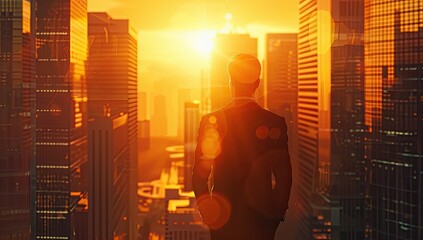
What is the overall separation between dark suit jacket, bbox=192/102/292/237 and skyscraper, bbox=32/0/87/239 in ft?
72.4

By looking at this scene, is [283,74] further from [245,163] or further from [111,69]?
[245,163]

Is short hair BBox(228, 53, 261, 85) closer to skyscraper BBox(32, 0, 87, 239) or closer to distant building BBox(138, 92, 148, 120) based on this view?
distant building BBox(138, 92, 148, 120)

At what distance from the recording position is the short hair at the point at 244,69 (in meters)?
2.04

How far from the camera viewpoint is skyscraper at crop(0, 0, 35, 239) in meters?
18.0

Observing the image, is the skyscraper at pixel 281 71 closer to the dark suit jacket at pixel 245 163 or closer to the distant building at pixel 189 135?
the distant building at pixel 189 135

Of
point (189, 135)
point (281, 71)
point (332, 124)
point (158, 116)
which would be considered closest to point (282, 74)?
point (281, 71)

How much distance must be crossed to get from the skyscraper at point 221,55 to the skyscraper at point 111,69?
13.1ft

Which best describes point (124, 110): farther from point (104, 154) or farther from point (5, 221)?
point (5, 221)

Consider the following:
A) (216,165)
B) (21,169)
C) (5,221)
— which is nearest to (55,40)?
(21,169)

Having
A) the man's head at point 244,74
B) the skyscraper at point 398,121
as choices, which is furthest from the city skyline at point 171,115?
the man's head at point 244,74

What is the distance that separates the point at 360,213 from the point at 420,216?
5402 millimetres

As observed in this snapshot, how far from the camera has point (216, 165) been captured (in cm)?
206

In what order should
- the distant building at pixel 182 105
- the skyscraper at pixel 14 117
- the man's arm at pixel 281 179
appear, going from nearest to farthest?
the man's arm at pixel 281 179 < the skyscraper at pixel 14 117 < the distant building at pixel 182 105

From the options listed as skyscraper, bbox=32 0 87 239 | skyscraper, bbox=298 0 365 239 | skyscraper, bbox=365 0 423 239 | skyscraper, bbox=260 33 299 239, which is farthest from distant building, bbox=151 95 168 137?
skyscraper, bbox=365 0 423 239
